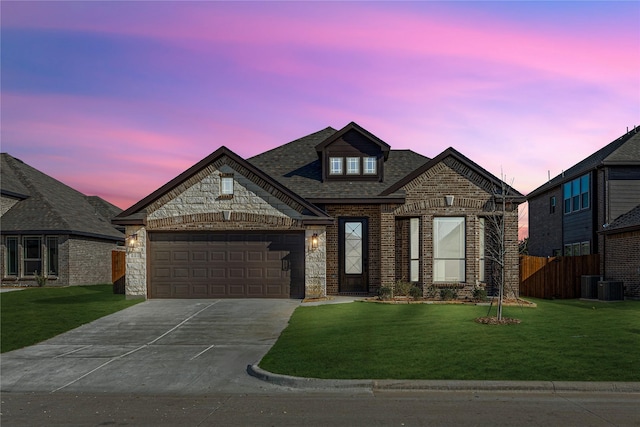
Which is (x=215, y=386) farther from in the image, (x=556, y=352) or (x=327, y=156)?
(x=327, y=156)

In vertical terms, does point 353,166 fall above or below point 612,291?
above

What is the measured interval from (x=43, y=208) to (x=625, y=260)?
3039 centimetres

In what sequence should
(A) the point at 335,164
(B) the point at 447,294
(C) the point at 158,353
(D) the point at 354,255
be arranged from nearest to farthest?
1. (C) the point at 158,353
2. (B) the point at 447,294
3. (D) the point at 354,255
4. (A) the point at 335,164

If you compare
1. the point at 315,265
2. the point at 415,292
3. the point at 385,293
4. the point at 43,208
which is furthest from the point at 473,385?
the point at 43,208

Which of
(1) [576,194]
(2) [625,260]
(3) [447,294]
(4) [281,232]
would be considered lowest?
(3) [447,294]

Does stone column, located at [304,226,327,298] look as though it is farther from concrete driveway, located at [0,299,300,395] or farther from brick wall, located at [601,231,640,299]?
brick wall, located at [601,231,640,299]

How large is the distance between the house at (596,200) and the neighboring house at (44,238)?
27546 millimetres

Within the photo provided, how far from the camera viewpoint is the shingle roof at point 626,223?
23.9 meters

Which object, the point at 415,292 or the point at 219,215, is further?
the point at 219,215

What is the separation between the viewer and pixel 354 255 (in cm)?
2392

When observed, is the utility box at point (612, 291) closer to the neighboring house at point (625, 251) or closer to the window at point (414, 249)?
the neighboring house at point (625, 251)

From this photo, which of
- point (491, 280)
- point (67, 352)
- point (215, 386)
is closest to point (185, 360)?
point (215, 386)

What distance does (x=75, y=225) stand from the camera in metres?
32.1

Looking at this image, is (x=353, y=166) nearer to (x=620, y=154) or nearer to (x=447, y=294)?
(x=447, y=294)
